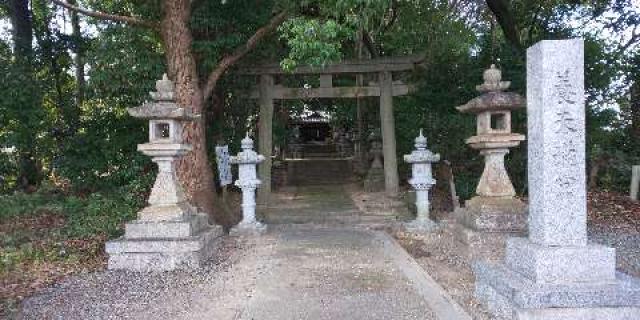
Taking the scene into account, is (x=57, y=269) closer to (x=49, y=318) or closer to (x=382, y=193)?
(x=49, y=318)

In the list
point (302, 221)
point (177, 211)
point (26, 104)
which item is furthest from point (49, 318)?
point (26, 104)

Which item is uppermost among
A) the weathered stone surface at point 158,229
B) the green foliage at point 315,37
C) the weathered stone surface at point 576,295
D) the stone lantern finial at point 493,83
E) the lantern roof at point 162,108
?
the green foliage at point 315,37

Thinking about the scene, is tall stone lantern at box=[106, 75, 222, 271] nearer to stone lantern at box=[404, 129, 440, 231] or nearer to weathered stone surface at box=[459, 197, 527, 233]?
stone lantern at box=[404, 129, 440, 231]

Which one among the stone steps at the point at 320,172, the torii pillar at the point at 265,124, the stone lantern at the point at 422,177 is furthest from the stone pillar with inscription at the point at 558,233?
the stone steps at the point at 320,172

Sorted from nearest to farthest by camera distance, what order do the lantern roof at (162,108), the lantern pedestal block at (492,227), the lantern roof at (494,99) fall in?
1. the lantern pedestal block at (492,227)
2. the lantern roof at (162,108)
3. the lantern roof at (494,99)

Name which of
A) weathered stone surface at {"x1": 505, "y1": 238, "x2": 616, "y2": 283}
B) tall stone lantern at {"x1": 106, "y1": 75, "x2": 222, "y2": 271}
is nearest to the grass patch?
tall stone lantern at {"x1": 106, "y1": 75, "x2": 222, "y2": 271}

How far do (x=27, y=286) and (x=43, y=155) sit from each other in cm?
706

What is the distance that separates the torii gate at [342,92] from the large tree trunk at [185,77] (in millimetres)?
3368

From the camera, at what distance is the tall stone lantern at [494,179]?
23.0 ft

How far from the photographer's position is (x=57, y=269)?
22.8 ft

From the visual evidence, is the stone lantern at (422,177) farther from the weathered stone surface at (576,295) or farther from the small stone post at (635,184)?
the small stone post at (635,184)

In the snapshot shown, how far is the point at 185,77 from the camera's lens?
29.6 feet

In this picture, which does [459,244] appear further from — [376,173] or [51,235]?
[376,173]

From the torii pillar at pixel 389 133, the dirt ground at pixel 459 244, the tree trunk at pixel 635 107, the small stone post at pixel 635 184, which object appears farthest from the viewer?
the tree trunk at pixel 635 107
